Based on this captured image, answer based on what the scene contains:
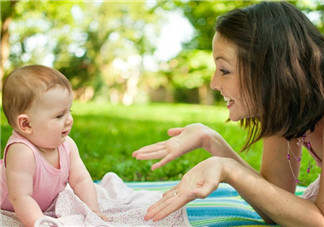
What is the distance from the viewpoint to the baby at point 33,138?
6.33 feet

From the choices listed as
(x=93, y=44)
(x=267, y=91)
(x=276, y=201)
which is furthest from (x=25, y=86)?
(x=93, y=44)

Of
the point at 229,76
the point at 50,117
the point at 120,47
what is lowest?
the point at 120,47

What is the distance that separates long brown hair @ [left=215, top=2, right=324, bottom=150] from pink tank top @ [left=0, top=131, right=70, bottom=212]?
0.98 meters

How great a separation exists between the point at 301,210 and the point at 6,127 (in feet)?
17.9

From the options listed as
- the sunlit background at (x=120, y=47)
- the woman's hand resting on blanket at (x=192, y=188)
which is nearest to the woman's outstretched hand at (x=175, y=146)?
the woman's hand resting on blanket at (x=192, y=188)

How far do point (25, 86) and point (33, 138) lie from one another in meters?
0.26

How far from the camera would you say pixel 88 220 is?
196cm

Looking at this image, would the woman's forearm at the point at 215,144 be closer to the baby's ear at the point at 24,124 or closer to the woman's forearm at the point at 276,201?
the woman's forearm at the point at 276,201

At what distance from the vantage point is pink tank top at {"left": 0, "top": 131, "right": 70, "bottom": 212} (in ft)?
6.60

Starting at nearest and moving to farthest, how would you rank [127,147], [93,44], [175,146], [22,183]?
[22,183] → [175,146] → [127,147] → [93,44]

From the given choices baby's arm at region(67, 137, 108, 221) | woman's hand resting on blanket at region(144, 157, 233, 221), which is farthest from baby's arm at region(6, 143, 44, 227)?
woman's hand resting on blanket at region(144, 157, 233, 221)

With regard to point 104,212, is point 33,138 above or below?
above

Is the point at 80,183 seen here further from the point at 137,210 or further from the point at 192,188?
the point at 192,188

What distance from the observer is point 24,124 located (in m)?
2.00
